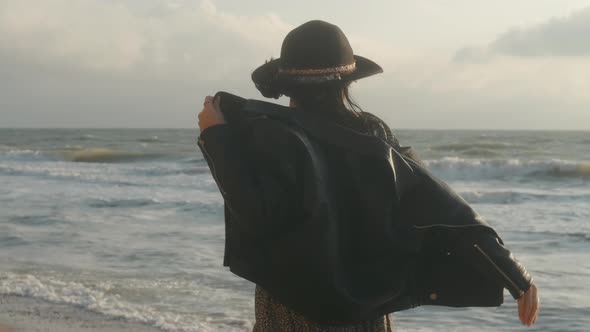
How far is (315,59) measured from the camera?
1905 millimetres

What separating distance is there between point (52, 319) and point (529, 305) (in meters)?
3.90

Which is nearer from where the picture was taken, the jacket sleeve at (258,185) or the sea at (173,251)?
the jacket sleeve at (258,185)

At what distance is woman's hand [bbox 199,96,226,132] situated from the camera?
192cm

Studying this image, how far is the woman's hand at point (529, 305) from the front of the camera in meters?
1.87

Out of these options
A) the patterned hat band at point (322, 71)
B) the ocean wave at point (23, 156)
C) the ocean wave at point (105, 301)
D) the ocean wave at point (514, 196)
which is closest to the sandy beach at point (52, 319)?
the ocean wave at point (105, 301)

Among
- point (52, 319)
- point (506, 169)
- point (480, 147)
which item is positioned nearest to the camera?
point (52, 319)

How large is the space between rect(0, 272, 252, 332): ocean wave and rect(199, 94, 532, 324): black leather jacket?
128 inches

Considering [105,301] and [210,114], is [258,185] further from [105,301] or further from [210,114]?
[105,301]

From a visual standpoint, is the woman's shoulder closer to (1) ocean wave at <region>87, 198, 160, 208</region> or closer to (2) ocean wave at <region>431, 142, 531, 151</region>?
(1) ocean wave at <region>87, 198, 160, 208</region>

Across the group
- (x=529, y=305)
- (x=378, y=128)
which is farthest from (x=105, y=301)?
(x=529, y=305)

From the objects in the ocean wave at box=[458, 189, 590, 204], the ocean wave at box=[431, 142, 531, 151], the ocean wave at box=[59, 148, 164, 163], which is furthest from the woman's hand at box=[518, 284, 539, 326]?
the ocean wave at box=[431, 142, 531, 151]

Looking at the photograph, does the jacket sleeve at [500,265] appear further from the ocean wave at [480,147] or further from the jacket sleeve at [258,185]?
the ocean wave at [480,147]

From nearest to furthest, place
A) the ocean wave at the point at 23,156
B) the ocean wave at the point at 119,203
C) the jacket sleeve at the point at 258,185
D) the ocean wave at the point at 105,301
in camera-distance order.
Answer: the jacket sleeve at the point at 258,185
the ocean wave at the point at 105,301
the ocean wave at the point at 119,203
the ocean wave at the point at 23,156

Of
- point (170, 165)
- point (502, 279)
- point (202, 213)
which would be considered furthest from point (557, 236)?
point (170, 165)
